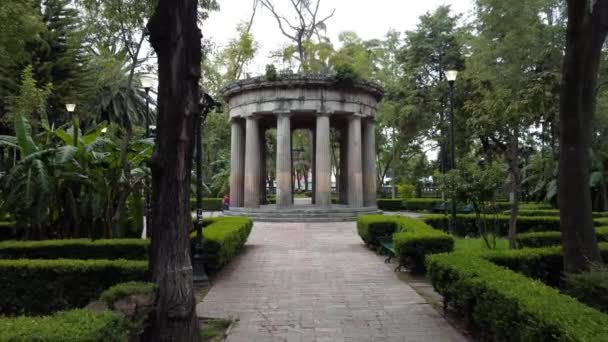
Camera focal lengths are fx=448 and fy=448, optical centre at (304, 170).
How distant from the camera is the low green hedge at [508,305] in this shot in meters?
3.73

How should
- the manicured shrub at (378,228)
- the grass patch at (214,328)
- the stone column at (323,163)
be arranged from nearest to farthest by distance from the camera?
1. the grass patch at (214,328)
2. the manicured shrub at (378,228)
3. the stone column at (323,163)

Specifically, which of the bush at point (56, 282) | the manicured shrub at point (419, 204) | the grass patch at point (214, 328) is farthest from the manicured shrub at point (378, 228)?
the manicured shrub at point (419, 204)

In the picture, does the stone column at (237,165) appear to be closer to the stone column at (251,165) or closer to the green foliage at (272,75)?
the stone column at (251,165)

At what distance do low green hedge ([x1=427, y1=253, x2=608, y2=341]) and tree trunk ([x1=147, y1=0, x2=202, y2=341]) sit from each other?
3.32 m

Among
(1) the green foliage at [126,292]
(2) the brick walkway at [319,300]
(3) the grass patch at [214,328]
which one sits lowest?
(3) the grass patch at [214,328]

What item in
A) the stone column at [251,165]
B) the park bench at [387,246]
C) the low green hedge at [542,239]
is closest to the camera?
the low green hedge at [542,239]

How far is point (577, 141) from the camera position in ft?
22.2

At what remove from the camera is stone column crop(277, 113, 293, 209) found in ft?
73.6

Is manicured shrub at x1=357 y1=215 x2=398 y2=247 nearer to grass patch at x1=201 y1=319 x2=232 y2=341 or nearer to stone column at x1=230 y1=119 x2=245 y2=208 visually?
grass patch at x1=201 y1=319 x2=232 y2=341

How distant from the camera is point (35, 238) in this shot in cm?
1093

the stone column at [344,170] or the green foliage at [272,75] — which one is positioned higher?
the green foliage at [272,75]

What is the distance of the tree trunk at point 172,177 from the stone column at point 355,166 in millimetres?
18675

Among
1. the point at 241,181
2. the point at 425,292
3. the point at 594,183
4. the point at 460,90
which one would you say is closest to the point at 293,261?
the point at 425,292

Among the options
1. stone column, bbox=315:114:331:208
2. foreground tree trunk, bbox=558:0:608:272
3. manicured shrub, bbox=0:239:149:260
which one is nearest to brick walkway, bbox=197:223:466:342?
manicured shrub, bbox=0:239:149:260
